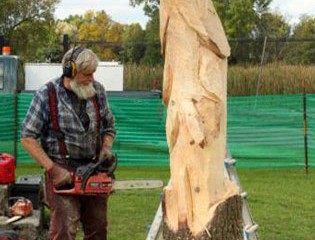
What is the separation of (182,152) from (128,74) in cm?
2251

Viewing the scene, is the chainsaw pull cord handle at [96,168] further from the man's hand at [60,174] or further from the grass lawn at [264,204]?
the grass lawn at [264,204]

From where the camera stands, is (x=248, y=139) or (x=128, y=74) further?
(x=128, y=74)

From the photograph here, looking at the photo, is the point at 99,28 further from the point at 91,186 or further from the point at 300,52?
the point at 91,186

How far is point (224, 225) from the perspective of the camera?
4.66m

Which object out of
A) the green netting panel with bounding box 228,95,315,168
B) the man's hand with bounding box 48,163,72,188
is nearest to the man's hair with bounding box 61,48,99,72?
the man's hand with bounding box 48,163,72,188

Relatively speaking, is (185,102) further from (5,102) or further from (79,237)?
(5,102)

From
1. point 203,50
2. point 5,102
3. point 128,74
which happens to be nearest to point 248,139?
point 5,102

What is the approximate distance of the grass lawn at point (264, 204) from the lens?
27.4ft

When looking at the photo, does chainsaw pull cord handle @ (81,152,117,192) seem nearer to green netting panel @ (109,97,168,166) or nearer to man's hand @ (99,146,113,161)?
man's hand @ (99,146,113,161)

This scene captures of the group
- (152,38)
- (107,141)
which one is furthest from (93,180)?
(152,38)

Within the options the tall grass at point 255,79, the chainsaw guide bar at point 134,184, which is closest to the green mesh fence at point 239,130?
the chainsaw guide bar at point 134,184

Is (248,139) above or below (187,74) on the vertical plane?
below

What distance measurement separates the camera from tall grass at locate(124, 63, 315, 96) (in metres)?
26.4

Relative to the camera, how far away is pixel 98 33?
204ft
